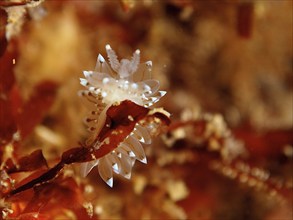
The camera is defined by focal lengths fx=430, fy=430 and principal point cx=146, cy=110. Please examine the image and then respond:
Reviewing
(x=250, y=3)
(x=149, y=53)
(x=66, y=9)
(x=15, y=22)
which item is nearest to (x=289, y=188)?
(x=250, y=3)

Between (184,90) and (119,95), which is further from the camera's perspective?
(184,90)

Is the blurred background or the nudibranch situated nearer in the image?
the nudibranch

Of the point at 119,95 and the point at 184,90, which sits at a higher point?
the point at 119,95

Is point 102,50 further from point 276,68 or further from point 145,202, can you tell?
point 276,68

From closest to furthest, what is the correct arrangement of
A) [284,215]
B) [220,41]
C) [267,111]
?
[284,215]
[220,41]
[267,111]

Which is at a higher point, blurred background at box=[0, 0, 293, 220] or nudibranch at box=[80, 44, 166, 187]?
nudibranch at box=[80, 44, 166, 187]
